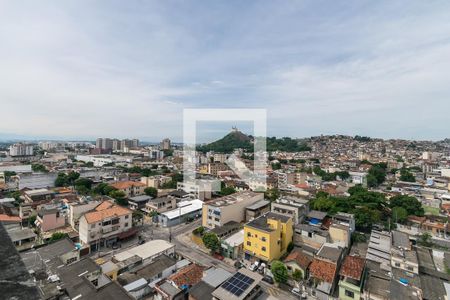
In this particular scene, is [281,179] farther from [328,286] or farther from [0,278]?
[0,278]

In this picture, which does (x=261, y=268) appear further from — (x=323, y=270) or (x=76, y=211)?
(x=76, y=211)

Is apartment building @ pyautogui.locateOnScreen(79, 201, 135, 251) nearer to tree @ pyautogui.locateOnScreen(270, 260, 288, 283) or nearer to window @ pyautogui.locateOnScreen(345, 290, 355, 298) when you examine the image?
tree @ pyautogui.locateOnScreen(270, 260, 288, 283)

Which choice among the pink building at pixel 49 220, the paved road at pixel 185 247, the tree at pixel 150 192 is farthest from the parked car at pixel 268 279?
the tree at pixel 150 192

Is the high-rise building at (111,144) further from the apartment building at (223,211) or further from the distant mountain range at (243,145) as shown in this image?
the apartment building at (223,211)

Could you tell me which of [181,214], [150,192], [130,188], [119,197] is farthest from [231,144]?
[181,214]

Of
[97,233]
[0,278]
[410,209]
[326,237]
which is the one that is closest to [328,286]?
[326,237]

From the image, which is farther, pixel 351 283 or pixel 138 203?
Answer: pixel 138 203

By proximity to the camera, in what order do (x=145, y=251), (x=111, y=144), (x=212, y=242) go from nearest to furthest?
1. (x=145, y=251)
2. (x=212, y=242)
3. (x=111, y=144)
